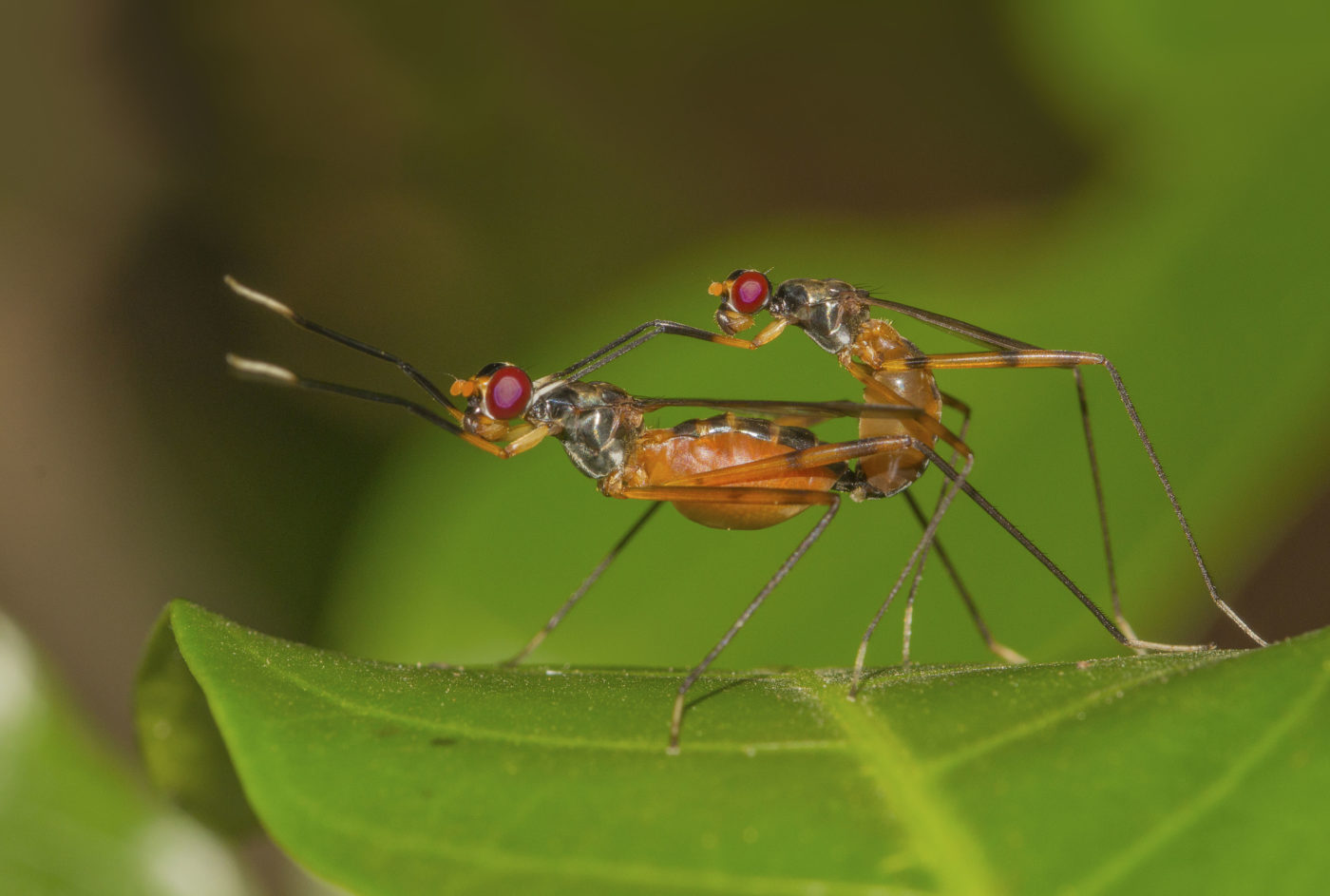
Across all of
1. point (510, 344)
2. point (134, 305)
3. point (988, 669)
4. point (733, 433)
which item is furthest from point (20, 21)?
point (988, 669)

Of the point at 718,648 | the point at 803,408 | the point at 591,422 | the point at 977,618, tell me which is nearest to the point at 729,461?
the point at 591,422

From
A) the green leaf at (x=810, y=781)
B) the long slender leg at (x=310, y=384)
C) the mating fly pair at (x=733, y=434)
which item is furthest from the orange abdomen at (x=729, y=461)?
the green leaf at (x=810, y=781)

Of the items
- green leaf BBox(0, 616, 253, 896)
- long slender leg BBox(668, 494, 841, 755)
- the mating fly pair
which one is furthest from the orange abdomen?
green leaf BBox(0, 616, 253, 896)

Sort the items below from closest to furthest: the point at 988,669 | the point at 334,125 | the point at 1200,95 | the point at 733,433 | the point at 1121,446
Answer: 1. the point at 988,669
2. the point at 733,433
3. the point at 1121,446
4. the point at 1200,95
5. the point at 334,125

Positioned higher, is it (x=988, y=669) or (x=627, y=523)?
(x=627, y=523)

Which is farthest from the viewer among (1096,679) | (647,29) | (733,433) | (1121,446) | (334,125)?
(647,29)

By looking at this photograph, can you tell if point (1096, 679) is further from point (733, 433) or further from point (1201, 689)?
point (733, 433)

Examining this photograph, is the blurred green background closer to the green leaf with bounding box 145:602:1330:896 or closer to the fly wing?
the fly wing
